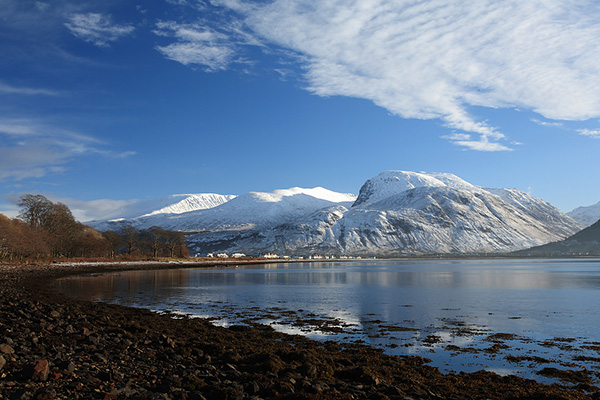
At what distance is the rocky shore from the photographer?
12.9 meters

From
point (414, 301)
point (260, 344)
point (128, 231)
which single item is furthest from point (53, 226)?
point (260, 344)

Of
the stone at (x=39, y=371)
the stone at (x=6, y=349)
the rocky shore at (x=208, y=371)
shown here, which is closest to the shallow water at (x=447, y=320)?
the rocky shore at (x=208, y=371)

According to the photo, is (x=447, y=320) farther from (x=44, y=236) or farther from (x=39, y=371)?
(x=44, y=236)

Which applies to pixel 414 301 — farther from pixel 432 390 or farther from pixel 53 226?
pixel 53 226

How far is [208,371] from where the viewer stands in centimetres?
1641

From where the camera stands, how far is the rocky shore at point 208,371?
1285cm

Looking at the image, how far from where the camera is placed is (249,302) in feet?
154

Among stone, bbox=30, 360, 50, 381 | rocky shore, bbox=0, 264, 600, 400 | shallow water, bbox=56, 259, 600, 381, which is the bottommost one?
shallow water, bbox=56, 259, 600, 381

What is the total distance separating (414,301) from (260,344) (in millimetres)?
27342

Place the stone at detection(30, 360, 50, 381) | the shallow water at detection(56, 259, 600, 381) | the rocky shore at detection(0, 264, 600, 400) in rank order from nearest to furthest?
1. the stone at detection(30, 360, 50, 381)
2. the rocky shore at detection(0, 264, 600, 400)
3. the shallow water at detection(56, 259, 600, 381)

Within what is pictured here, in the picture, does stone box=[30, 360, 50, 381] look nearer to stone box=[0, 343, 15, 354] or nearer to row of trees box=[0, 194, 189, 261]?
stone box=[0, 343, 15, 354]

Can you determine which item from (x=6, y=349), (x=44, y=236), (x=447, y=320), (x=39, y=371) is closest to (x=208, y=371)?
(x=39, y=371)

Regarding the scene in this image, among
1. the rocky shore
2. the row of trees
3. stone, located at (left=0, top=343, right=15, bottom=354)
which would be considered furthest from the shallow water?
the row of trees

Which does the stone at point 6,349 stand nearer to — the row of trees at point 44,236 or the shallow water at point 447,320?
the shallow water at point 447,320
